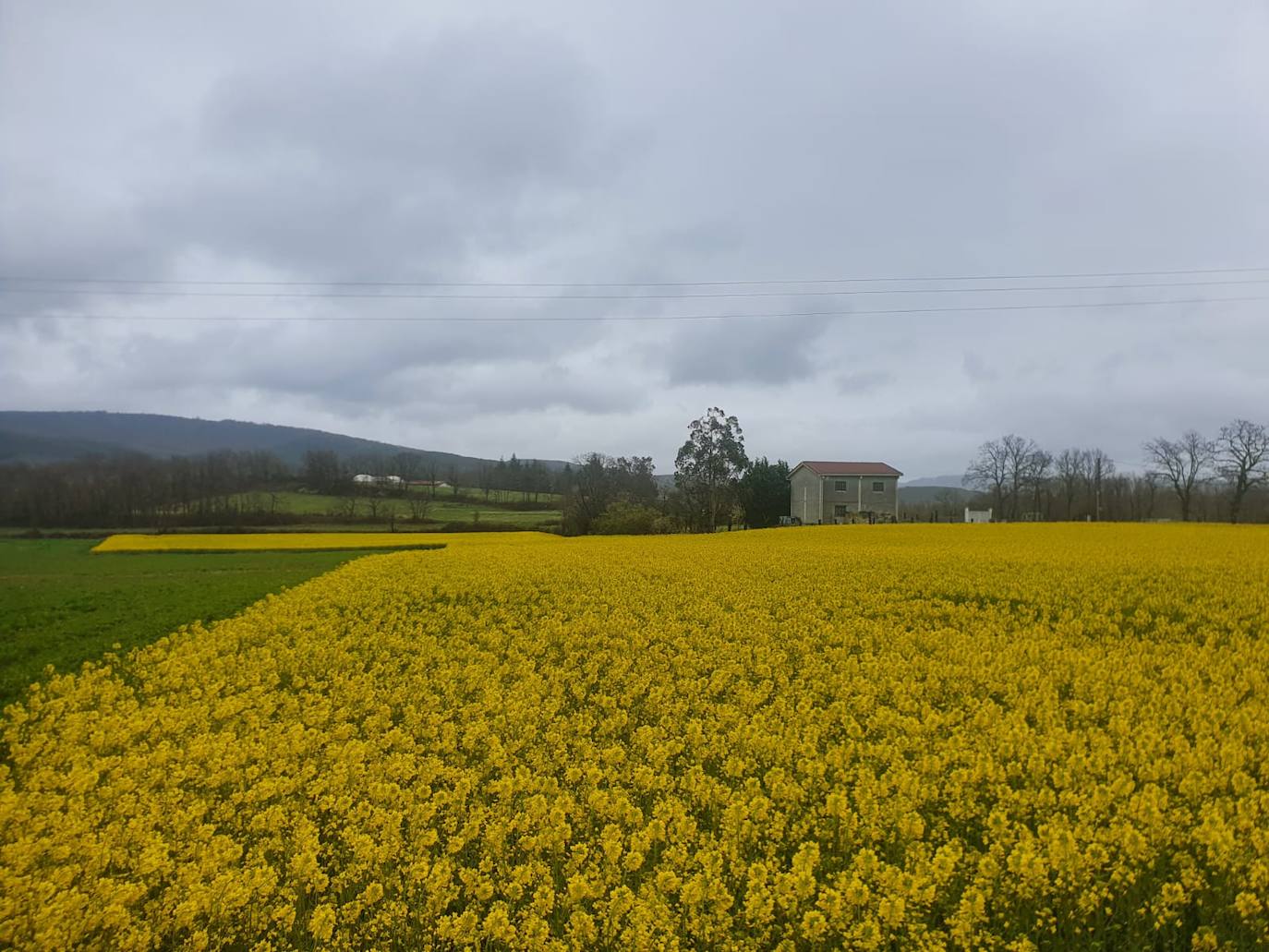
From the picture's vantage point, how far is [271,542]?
43.1 metres

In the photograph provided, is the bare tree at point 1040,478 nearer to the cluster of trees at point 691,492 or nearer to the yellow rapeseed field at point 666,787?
the cluster of trees at point 691,492

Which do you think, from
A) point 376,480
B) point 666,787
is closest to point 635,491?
point 376,480

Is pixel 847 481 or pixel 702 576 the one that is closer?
pixel 702 576

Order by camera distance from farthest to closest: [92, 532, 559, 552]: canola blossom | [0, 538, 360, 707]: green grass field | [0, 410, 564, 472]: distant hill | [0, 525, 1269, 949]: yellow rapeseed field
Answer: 1. [0, 410, 564, 472]: distant hill
2. [92, 532, 559, 552]: canola blossom
3. [0, 538, 360, 707]: green grass field
4. [0, 525, 1269, 949]: yellow rapeseed field

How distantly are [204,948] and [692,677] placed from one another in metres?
5.91

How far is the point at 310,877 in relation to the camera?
188 inches

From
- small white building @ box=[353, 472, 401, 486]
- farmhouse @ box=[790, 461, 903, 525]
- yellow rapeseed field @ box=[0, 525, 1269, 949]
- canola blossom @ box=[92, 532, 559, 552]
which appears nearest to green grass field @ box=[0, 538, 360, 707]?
yellow rapeseed field @ box=[0, 525, 1269, 949]

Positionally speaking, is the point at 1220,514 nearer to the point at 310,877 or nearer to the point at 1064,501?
the point at 1064,501

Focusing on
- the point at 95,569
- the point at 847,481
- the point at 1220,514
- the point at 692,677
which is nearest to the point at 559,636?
the point at 692,677

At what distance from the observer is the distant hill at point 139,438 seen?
349ft

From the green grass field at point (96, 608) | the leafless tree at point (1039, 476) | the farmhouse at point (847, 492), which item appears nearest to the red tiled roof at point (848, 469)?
the farmhouse at point (847, 492)

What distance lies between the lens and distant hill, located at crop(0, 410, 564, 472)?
10650 cm

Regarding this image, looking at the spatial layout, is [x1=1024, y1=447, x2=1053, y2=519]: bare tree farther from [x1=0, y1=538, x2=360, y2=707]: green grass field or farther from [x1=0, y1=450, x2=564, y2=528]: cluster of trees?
[x1=0, y1=538, x2=360, y2=707]: green grass field

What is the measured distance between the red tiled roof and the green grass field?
48.7 m
